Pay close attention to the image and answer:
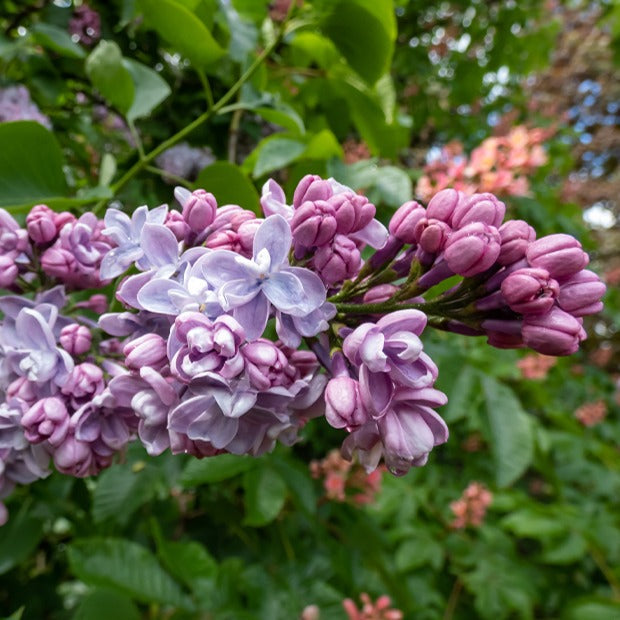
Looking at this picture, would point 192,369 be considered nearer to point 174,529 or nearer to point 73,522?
point 73,522

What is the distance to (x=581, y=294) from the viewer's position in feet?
A: 1.64

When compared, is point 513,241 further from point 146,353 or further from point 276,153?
point 276,153

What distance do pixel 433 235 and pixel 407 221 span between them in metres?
0.04

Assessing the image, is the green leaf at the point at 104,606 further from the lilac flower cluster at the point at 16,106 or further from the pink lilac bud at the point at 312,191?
the lilac flower cluster at the point at 16,106

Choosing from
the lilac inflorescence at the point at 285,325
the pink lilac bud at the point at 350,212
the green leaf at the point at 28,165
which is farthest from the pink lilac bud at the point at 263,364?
the green leaf at the point at 28,165

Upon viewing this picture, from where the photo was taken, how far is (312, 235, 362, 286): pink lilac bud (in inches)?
21.2

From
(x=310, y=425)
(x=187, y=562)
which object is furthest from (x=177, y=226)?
(x=310, y=425)

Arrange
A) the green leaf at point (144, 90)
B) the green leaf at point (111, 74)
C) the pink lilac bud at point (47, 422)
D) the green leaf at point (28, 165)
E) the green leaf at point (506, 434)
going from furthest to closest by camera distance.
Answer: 1. the green leaf at point (506, 434)
2. the green leaf at point (144, 90)
3. the green leaf at point (111, 74)
4. the green leaf at point (28, 165)
5. the pink lilac bud at point (47, 422)

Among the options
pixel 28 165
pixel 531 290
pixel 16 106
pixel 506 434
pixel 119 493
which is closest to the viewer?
pixel 531 290

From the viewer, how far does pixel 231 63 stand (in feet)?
4.46

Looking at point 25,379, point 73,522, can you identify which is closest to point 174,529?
point 73,522

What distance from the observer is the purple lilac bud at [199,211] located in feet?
1.99

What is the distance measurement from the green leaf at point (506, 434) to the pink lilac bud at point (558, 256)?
1055 millimetres

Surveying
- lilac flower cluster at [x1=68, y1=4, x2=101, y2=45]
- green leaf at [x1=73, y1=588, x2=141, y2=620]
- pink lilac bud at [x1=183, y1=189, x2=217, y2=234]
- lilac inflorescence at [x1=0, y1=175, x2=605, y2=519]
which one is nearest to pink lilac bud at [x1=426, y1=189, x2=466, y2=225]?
lilac inflorescence at [x1=0, y1=175, x2=605, y2=519]
